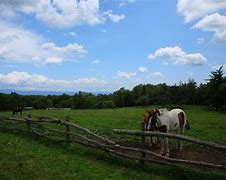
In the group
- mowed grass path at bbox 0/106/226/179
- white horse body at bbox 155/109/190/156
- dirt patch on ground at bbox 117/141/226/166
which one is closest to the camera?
mowed grass path at bbox 0/106/226/179

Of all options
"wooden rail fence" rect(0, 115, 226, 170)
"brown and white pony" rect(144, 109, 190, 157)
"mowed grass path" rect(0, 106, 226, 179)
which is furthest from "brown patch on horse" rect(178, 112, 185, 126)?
"mowed grass path" rect(0, 106, 226, 179)

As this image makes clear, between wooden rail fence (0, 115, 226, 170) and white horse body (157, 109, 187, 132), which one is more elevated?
white horse body (157, 109, 187, 132)

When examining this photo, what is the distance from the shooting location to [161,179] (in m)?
8.97

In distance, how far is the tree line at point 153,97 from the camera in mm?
61856

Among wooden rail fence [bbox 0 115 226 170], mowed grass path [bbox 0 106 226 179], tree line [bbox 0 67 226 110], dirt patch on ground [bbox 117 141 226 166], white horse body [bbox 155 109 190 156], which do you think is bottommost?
mowed grass path [bbox 0 106 226 179]

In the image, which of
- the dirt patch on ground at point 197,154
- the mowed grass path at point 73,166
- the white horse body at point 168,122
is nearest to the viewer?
the mowed grass path at point 73,166

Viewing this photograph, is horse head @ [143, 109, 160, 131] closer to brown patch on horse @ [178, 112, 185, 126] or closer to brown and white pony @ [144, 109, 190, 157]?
brown and white pony @ [144, 109, 190, 157]

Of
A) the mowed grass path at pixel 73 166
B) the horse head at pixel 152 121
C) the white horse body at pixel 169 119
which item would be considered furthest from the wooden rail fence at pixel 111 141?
the white horse body at pixel 169 119

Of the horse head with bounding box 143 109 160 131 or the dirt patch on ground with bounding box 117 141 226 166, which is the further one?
the horse head with bounding box 143 109 160 131

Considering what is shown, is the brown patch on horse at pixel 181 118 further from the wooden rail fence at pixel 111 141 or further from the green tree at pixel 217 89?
the green tree at pixel 217 89

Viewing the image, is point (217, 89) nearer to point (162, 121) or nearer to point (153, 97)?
point (153, 97)

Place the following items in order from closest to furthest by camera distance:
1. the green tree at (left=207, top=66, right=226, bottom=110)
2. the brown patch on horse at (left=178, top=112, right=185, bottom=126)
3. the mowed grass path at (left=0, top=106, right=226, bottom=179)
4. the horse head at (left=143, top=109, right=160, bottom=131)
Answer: the mowed grass path at (left=0, top=106, right=226, bottom=179) < the horse head at (left=143, top=109, right=160, bottom=131) < the brown patch on horse at (left=178, top=112, right=185, bottom=126) < the green tree at (left=207, top=66, right=226, bottom=110)

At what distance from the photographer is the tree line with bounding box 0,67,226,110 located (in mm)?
61856

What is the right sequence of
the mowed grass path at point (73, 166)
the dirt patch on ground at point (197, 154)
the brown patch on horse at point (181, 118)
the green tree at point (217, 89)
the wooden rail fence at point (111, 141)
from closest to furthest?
the mowed grass path at point (73, 166) → the wooden rail fence at point (111, 141) → the dirt patch on ground at point (197, 154) → the brown patch on horse at point (181, 118) → the green tree at point (217, 89)
